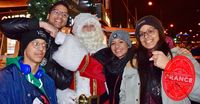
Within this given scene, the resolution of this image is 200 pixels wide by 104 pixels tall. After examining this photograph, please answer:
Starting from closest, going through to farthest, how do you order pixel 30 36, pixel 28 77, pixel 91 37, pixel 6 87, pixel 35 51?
pixel 6 87, pixel 28 77, pixel 35 51, pixel 30 36, pixel 91 37

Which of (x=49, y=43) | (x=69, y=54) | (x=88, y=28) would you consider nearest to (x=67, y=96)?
(x=69, y=54)

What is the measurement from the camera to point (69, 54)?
447 cm

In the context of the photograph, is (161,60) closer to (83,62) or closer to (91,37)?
(83,62)

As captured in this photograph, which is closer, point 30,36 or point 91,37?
point 30,36

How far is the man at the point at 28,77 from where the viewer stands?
11.0 feet

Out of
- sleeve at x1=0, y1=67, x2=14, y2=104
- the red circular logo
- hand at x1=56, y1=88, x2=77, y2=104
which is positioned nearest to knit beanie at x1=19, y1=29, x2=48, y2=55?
sleeve at x1=0, y1=67, x2=14, y2=104

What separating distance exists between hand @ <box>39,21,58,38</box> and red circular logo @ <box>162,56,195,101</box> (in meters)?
1.89

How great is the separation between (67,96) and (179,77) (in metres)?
2.09

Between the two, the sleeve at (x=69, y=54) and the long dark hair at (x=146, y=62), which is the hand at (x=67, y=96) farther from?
the long dark hair at (x=146, y=62)

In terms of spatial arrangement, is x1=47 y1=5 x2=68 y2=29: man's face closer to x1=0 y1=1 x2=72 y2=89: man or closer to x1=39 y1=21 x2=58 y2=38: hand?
x1=0 y1=1 x2=72 y2=89: man

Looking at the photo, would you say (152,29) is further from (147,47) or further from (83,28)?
(83,28)

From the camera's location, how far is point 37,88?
3600mm

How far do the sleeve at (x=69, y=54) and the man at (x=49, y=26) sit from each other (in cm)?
11

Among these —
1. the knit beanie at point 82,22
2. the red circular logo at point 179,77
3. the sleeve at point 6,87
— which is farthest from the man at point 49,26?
the red circular logo at point 179,77
